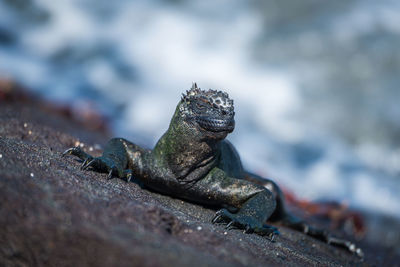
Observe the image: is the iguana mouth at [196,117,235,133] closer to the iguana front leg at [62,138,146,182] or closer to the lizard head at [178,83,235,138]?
the lizard head at [178,83,235,138]

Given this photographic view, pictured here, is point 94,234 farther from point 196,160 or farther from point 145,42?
point 145,42

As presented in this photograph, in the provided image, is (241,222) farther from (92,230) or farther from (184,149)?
(92,230)

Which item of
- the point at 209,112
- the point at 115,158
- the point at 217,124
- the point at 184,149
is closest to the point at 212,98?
the point at 209,112

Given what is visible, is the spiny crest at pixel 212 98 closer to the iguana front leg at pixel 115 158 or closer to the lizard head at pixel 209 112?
the lizard head at pixel 209 112

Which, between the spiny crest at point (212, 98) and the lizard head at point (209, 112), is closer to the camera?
the lizard head at point (209, 112)

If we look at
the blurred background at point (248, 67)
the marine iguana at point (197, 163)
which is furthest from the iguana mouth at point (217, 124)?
the blurred background at point (248, 67)

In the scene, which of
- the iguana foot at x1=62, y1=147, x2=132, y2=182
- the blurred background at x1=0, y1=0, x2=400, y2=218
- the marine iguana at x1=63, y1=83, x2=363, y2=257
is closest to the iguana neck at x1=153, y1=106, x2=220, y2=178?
the marine iguana at x1=63, y1=83, x2=363, y2=257

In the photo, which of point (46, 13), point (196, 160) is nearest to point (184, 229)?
point (196, 160)
